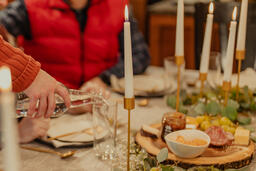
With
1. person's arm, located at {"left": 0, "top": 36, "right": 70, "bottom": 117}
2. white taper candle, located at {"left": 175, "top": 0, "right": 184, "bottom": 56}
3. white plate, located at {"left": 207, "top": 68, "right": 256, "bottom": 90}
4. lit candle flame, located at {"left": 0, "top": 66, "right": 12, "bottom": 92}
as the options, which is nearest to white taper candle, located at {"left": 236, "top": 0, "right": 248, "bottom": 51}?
white plate, located at {"left": 207, "top": 68, "right": 256, "bottom": 90}

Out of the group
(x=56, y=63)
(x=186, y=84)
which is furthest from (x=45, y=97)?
(x=56, y=63)

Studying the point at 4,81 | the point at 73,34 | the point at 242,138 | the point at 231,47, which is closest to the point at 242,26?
the point at 231,47

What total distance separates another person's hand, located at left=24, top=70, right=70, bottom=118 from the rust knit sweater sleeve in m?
0.02

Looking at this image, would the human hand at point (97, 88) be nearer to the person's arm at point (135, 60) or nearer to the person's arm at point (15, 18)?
the person's arm at point (135, 60)

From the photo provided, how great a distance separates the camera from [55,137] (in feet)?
3.42

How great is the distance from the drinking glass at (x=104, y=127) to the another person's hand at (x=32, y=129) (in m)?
0.15

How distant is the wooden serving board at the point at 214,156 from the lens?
89 centimetres

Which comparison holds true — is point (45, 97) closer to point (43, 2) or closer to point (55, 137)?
point (55, 137)

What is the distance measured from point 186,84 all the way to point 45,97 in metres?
0.89

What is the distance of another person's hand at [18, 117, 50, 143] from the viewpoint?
3.33 ft

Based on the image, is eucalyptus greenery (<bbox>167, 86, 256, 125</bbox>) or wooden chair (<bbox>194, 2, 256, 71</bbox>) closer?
eucalyptus greenery (<bbox>167, 86, 256, 125</bbox>)

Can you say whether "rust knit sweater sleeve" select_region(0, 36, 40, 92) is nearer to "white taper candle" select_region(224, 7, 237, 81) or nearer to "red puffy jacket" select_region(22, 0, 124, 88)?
"white taper candle" select_region(224, 7, 237, 81)

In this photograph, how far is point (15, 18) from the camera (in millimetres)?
1818

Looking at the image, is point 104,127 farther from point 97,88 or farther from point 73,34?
point 73,34
